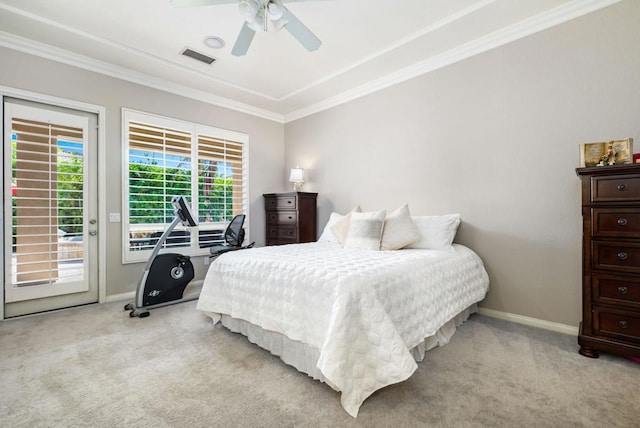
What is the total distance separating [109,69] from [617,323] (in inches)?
213

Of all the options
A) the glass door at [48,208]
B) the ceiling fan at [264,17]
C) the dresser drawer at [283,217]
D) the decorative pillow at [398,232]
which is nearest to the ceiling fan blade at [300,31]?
the ceiling fan at [264,17]

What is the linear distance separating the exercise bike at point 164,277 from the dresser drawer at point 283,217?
1.54 metres

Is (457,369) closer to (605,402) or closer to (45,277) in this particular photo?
(605,402)

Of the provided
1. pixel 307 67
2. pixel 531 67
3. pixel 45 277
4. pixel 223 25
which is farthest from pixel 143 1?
pixel 531 67

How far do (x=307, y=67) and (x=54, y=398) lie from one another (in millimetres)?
3761

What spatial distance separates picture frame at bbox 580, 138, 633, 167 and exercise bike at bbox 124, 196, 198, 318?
3590 millimetres

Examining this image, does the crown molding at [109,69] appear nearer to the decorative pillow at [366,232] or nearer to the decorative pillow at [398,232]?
the decorative pillow at [366,232]

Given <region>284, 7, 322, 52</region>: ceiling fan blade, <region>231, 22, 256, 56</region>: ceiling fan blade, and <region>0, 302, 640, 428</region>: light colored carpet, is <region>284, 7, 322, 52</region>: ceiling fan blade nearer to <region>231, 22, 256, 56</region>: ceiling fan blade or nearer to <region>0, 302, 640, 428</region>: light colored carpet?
<region>231, 22, 256, 56</region>: ceiling fan blade

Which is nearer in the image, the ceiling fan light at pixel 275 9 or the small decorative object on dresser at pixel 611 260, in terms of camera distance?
the small decorative object on dresser at pixel 611 260

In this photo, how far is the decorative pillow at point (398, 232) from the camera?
9.62 feet

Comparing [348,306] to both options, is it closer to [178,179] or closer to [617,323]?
[617,323]

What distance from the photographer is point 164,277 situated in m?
3.31

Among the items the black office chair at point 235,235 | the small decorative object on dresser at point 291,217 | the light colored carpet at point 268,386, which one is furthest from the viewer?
the small decorative object on dresser at point 291,217

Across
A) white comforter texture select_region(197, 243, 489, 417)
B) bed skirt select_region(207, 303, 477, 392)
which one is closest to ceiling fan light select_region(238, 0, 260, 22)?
white comforter texture select_region(197, 243, 489, 417)
